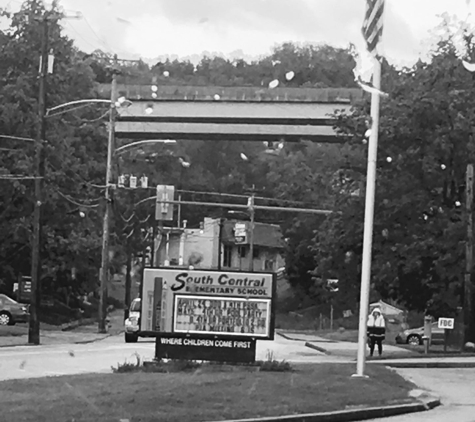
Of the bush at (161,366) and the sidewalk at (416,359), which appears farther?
the sidewalk at (416,359)

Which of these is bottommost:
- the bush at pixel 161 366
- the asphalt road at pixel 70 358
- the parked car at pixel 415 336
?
the parked car at pixel 415 336

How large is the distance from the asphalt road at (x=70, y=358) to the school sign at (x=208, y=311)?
5.68ft

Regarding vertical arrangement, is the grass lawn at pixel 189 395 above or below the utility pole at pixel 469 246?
below

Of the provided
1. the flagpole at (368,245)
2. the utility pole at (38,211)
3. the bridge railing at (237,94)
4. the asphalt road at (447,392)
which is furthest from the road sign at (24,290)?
the flagpole at (368,245)

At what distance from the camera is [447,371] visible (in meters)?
28.6

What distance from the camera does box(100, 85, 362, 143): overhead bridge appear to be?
6644cm

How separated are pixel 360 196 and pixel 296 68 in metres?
6.22

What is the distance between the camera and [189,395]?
16094 millimetres

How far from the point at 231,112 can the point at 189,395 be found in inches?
2060

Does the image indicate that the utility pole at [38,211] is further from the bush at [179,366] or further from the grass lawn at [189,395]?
the grass lawn at [189,395]

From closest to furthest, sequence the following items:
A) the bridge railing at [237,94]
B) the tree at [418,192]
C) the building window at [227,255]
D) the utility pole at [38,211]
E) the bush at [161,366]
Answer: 1. the bush at [161,366]
2. the utility pole at [38,211]
3. the tree at [418,192]
4. the bridge railing at [237,94]
5. the building window at [227,255]

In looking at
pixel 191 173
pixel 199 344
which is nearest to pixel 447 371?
pixel 199 344

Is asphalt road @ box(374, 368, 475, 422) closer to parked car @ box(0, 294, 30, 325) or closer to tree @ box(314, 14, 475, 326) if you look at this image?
tree @ box(314, 14, 475, 326)

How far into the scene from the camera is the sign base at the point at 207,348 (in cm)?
2234
